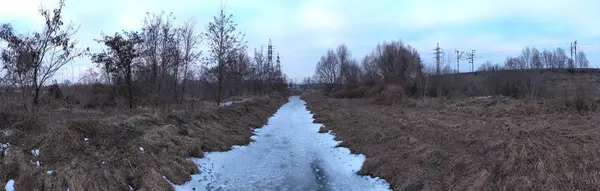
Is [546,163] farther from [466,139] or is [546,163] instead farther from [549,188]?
[466,139]

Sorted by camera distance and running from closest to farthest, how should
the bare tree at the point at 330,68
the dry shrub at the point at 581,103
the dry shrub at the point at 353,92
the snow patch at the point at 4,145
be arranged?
the snow patch at the point at 4,145 → the dry shrub at the point at 581,103 → the dry shrub at the point at 353,92 → the bare tree at the point at 330,68

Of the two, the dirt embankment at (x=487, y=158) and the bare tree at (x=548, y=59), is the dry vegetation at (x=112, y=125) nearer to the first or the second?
the dirt embankment at (x=487, y=158)

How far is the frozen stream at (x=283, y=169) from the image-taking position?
8289mm

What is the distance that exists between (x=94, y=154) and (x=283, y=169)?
4.23 meters

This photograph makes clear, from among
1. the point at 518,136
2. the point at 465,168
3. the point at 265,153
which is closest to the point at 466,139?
the point at 518,136

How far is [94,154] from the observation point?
770cm

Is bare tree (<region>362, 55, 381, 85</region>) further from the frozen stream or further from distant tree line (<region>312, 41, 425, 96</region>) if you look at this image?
the frozen stream

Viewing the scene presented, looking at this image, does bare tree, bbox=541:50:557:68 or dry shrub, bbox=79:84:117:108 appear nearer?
dry shrub, bbox=79:84:117:108

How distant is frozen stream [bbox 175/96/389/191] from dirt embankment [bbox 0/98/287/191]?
1.90 feet

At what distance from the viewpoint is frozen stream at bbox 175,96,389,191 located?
8289 millimetres

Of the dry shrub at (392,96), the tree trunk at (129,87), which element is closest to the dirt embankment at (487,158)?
the tree trunk at (129,87)

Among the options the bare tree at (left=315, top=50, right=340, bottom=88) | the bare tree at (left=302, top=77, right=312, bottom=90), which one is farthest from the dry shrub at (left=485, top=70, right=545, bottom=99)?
the bare tree at (left=302, top=77, right=312, bottom=90)

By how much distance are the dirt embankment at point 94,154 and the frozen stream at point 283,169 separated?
578 millimetres

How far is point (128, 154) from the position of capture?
8.20m
